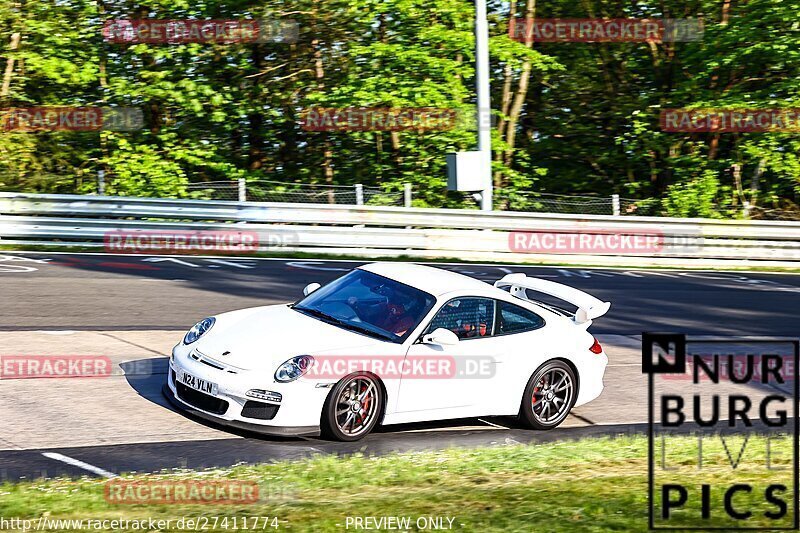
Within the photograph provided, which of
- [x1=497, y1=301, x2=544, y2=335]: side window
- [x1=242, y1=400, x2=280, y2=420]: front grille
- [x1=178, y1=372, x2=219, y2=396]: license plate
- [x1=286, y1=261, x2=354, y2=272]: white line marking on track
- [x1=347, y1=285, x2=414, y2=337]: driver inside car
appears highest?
[x1=347, y1=285, x2=414, y2=337]: driver inside car

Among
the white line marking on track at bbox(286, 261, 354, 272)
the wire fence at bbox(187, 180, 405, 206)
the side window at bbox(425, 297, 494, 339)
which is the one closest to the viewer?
the side window at bbox(425, 297, 494, 339)

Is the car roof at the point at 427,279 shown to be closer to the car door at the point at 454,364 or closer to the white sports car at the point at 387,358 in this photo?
the white sports car at the point at 387,358

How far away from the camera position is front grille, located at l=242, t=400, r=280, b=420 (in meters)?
7.89

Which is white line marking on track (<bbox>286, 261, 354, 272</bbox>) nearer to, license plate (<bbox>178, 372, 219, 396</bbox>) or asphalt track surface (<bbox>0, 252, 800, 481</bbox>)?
asphalt track surface (<bbox>0, 252, 800, 481</bbox>)

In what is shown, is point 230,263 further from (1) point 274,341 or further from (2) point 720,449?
(2) point 720,449

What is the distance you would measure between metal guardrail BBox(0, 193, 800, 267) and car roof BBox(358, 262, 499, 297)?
9689 mm

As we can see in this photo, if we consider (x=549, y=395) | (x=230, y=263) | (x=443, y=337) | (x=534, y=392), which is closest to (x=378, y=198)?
(x=230, y=263)

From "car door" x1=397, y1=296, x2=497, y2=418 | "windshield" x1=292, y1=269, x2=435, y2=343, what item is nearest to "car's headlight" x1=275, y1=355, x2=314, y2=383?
"windshield" x1=292, y1=269, x2=435, y2=343

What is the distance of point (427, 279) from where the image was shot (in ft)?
30.6

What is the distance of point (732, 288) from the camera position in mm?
18500

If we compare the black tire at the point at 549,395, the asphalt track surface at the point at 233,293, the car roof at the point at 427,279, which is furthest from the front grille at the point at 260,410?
the asphalt track surface at the point at 233,293

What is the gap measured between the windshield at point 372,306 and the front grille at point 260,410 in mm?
1159

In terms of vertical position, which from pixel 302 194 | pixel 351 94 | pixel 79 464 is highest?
pixel 351 94

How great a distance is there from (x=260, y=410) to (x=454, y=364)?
1828mm
